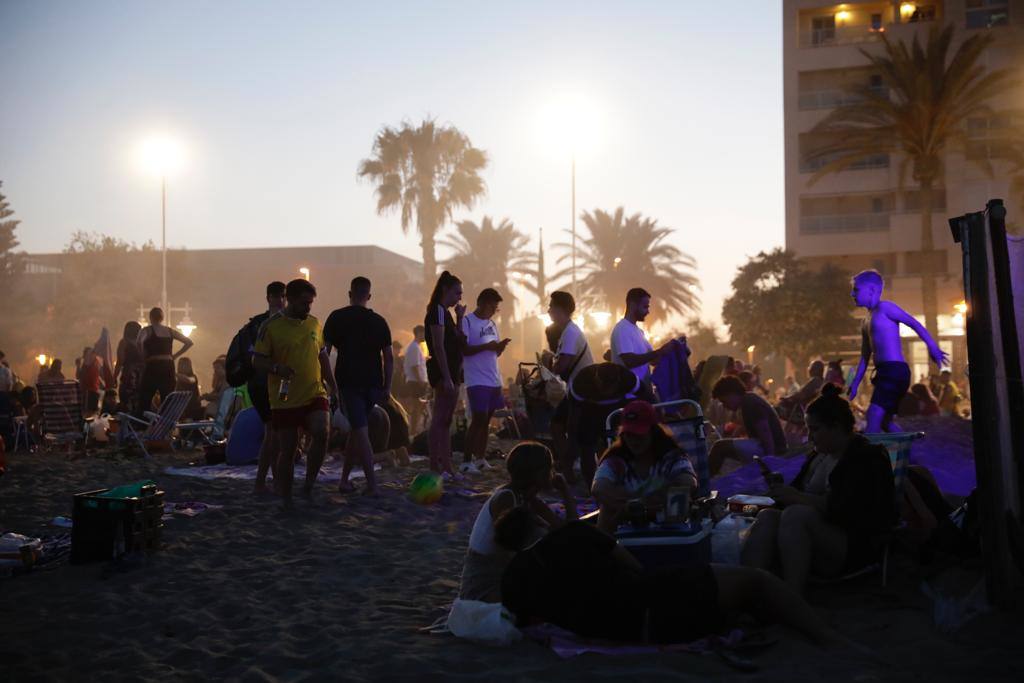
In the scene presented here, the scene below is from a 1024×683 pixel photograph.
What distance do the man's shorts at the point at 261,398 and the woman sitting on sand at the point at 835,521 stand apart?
197 inches

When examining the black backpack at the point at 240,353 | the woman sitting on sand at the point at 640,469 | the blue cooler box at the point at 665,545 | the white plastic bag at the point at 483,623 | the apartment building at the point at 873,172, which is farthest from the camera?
the apartment building at the point at 873,172

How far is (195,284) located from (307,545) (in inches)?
2273

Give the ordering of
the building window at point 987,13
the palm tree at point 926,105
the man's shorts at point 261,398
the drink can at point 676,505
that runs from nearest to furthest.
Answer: the drink can at point 676,505
the man's shorts at point 261,398
the palm tree at point 926,105
the building window at point 987,13

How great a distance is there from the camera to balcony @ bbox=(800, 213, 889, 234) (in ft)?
140

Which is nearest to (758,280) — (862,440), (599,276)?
(599,276)

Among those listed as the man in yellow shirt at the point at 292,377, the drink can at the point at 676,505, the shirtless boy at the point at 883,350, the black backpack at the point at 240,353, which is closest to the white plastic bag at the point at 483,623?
the drink can at the point at 676,505

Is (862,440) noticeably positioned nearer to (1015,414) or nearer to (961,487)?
(1015,414)

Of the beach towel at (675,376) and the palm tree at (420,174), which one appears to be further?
the palm tree at (420,174)

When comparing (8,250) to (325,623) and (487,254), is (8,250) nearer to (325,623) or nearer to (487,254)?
(487,254)

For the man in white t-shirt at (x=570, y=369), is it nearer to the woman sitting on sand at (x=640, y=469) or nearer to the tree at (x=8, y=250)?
the woman sitting on sand at (x=640, y=469)

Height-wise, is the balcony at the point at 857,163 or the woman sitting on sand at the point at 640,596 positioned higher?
the balcony at the point at 857,163

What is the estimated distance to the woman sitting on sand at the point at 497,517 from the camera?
16.1 feet

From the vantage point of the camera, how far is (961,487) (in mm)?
7684

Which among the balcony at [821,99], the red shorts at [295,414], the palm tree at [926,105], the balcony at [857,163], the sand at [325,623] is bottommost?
the sand at [325,623]
